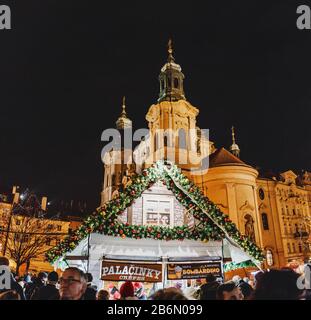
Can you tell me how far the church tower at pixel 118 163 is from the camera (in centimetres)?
6072

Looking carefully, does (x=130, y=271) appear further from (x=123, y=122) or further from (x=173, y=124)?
(x=123, y=122)

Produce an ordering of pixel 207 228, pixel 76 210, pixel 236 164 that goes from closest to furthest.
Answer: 1. pixel 207 228
2. pixel 236 164
3. pixel 76 210

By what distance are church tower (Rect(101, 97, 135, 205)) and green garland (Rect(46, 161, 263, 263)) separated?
4734 cm

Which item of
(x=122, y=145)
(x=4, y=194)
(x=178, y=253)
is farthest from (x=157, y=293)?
(x=122, y=145)

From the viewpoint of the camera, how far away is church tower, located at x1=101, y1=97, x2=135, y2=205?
60719 mm

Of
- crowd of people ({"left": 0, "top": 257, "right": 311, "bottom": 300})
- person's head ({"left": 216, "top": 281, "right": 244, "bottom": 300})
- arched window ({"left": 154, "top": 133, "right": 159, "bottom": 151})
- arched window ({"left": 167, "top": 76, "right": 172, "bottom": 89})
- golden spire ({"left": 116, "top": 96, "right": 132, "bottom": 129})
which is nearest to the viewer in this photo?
crowd of people ({"left": 0, "top": 257, "right": 311, "bottom": 300})

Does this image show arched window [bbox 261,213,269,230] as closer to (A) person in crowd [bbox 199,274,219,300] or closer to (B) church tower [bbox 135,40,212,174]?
(B) church tower [bbox 135,40,212,174]

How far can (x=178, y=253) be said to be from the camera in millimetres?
11609

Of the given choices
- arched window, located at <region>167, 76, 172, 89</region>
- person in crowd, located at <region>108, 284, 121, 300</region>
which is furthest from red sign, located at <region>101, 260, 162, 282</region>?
arched window, located at <region>167, 76, 172, 89</region>

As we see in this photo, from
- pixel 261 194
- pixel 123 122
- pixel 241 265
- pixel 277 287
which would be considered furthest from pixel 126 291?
pixel 123 122

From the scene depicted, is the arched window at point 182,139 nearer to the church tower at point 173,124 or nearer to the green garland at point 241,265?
the church tower at point 173,124
